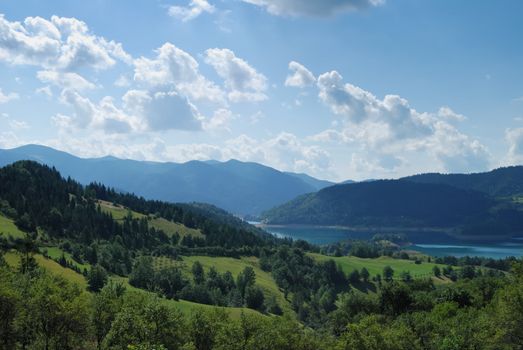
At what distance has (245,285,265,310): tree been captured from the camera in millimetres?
147500

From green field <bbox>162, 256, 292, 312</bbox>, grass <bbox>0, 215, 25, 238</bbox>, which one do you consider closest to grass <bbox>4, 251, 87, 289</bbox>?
grass <bbox>0, 215, 25, 238</bbox>

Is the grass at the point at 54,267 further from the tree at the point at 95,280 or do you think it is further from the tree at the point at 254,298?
the tree at the point at 254,298

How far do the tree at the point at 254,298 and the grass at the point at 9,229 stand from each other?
240 feet

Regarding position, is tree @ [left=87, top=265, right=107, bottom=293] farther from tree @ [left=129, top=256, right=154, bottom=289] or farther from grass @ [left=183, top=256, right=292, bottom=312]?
grass @ [left=183, top=256, right=292, bottom=312]

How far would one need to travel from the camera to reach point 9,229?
154875 millimetres

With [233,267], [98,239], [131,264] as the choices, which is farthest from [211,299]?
[98,239]

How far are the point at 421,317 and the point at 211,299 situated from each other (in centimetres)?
7882

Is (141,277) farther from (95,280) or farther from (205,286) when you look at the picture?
(95,280)

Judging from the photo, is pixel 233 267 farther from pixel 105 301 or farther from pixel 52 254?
pixel 105 301

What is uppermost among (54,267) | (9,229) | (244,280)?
(9,229)

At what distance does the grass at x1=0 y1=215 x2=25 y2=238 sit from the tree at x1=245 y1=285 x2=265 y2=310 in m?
73.2

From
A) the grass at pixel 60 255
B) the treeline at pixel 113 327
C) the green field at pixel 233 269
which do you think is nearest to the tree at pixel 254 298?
the green field at pixel 233 269

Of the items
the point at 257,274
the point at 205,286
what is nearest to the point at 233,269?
the point at 257,274

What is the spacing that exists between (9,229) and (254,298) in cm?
8557
